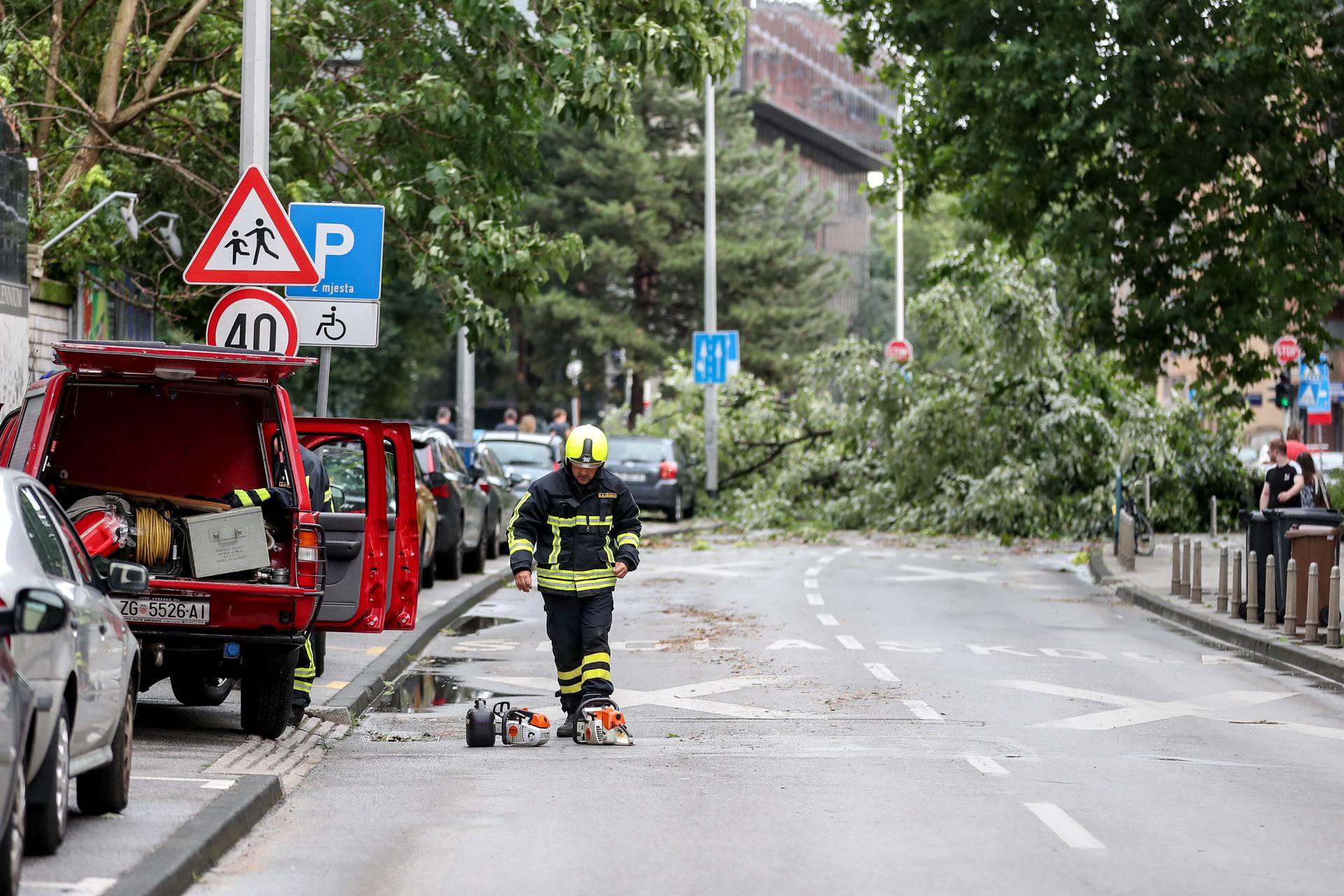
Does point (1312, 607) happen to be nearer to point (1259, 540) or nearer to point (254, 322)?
point (1259, 540)

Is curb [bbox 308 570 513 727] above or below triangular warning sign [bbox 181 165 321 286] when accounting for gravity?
below

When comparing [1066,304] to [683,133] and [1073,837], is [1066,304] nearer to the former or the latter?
[1073,837]

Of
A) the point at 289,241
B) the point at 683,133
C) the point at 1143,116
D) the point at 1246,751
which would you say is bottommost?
the point at 1246,751

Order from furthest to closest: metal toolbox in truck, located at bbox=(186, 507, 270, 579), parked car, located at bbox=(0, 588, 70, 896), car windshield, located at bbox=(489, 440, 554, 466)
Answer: car windshield, located at bbox=(489, 440, 554, 466) < metal toolbox in truck, located at bbox=(186, 507, 270, 579) < parked car, located at bbox=(0, 588, 70, 896)

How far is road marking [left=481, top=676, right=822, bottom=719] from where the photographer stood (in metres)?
11.9

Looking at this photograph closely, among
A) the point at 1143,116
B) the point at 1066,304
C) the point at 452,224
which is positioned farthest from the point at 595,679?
the point at 1066,304

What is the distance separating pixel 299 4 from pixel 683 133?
147 feet

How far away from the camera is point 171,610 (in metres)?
9.87

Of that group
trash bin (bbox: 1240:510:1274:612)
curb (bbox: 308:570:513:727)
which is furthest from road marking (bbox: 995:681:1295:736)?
trash bin (bbox: 1240:510:1274:612)

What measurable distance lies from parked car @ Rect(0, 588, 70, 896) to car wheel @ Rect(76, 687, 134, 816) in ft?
4.68

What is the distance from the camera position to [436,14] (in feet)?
63.8

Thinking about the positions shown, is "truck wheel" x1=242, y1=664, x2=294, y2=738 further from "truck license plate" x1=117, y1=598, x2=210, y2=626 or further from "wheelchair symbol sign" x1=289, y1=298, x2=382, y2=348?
"wheelchair symbol sign" x1=289, y1=298, x2=382, y2=348

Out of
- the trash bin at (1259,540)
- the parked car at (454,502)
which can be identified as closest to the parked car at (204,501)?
the parked car at (454,502)

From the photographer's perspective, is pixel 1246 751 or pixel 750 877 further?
pixel 1246 751
